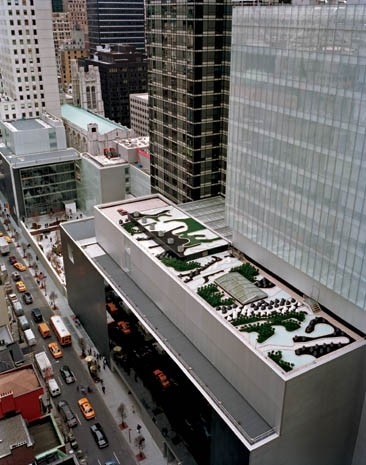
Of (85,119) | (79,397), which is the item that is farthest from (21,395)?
(85,119)

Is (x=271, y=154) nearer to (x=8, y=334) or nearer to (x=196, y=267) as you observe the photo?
(x=196, y=267)

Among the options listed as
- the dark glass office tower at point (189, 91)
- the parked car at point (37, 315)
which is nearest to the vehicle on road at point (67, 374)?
the parked car at point (37, 315)

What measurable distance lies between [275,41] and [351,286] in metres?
26.3

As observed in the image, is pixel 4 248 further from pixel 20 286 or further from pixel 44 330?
pixel 44 330

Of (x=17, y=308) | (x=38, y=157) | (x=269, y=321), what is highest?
(x=269, y=321)

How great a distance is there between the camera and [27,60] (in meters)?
139

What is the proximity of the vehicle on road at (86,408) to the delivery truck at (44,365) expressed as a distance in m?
8.01

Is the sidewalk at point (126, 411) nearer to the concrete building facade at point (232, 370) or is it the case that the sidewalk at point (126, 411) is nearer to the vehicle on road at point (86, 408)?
the vehicle on road at point (86, 408)

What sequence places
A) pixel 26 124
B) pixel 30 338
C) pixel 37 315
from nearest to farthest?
pixel 30 338 → pixel 37 315 → pixel 26 124

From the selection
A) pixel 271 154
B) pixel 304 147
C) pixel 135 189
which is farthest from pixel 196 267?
pixel 135 189

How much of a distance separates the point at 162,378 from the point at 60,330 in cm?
3157

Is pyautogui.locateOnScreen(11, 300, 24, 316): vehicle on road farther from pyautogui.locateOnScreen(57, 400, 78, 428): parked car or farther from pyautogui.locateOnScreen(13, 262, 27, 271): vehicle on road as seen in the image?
pyautogui.locateOnScreen(57, 400, 78, 428): parked car

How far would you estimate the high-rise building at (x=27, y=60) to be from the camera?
13312cm

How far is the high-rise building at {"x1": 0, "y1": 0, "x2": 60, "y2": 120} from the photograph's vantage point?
133125mm
